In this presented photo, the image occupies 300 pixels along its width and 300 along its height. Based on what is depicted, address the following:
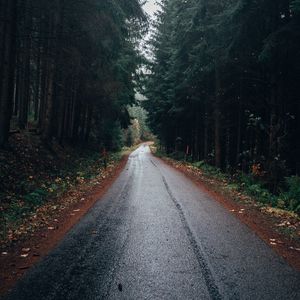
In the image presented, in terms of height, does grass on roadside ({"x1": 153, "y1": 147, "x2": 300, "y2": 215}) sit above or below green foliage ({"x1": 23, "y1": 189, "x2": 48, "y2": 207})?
above

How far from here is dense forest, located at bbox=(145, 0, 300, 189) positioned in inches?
535

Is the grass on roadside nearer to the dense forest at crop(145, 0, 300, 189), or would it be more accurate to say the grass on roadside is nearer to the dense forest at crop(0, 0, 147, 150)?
the dense forest at crop(145, 0, 300, 189)

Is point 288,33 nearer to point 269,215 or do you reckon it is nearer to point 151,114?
point 269,215

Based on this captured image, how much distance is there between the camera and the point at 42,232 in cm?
740

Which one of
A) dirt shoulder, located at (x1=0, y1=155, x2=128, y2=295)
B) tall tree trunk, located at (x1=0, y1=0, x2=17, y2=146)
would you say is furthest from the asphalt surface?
tall tree trunk, located at (x1=0, y1=0, x2=17, y2=146)

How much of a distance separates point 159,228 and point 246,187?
7650 millimetres

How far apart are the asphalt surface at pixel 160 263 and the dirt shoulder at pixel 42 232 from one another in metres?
0.22

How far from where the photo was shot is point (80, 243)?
6.57m

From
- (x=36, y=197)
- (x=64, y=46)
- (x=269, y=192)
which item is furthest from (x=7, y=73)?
(x=269, y=192)

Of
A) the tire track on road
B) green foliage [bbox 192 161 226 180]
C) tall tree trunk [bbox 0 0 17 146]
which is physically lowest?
the tire track on road

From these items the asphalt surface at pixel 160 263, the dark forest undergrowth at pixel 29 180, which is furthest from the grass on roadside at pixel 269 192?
the dark forest undergrowth at pixel 29 180

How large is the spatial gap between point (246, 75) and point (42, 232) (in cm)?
1594

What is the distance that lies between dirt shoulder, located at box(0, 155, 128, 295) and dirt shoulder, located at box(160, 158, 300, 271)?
4.45m

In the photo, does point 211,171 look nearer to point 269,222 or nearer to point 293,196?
point 293,196
